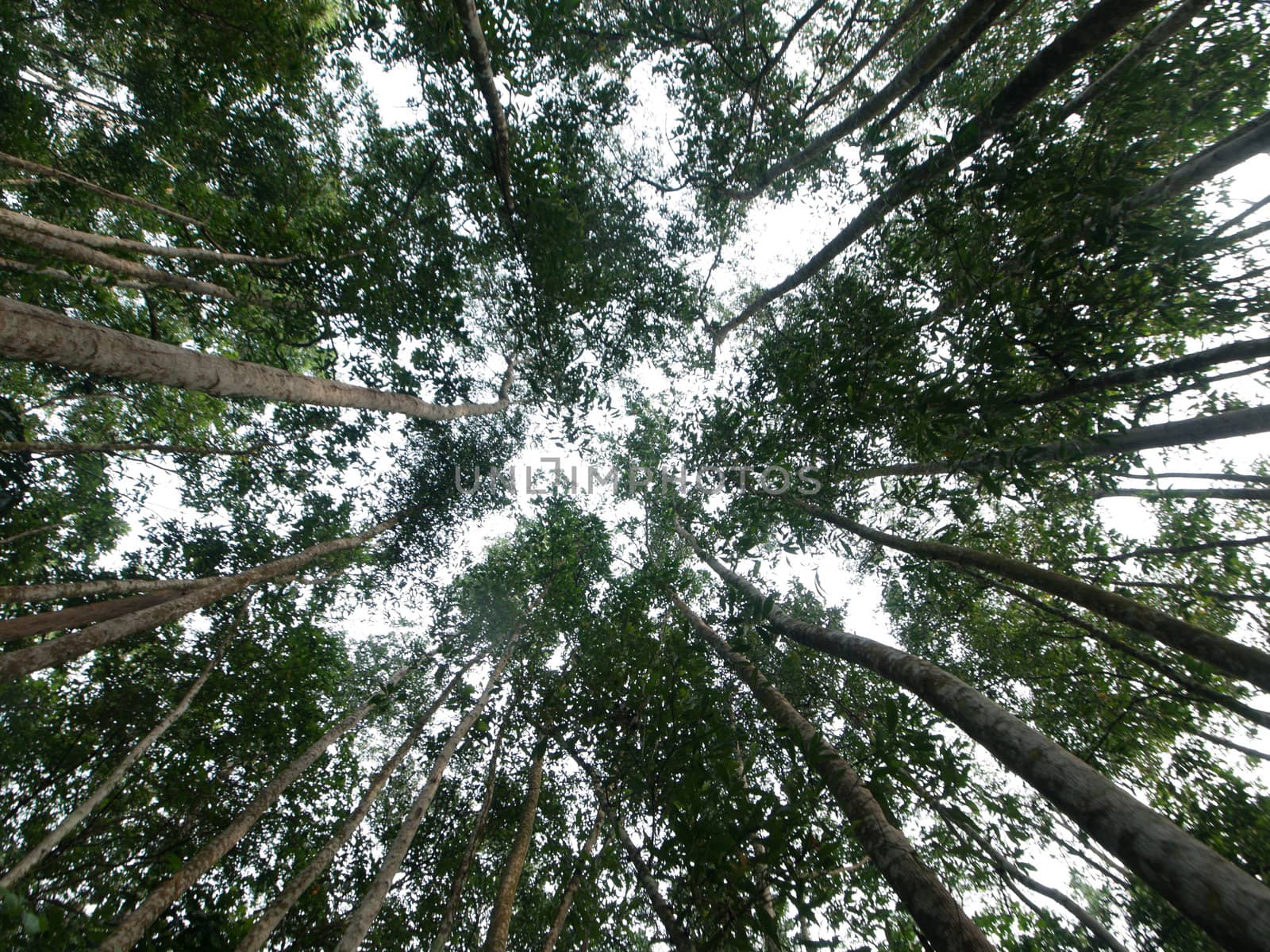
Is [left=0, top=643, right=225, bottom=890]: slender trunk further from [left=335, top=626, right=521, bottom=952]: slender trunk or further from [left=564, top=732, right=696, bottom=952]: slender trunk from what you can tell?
[left=564, top=732, right=696, bottom=952]: slender trunk

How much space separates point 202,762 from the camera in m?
6.66

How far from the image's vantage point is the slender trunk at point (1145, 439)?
3.47 metres

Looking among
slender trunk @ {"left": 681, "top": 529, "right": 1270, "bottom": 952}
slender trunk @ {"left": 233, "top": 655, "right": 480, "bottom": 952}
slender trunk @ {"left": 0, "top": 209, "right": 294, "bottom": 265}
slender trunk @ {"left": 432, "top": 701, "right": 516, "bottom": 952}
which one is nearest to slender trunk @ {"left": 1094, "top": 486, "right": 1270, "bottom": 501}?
slender trunk @ {"left": 681, "top": 529, "right": 1270, "bottom": 952}

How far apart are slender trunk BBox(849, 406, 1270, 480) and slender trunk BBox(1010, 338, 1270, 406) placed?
421 millimetres

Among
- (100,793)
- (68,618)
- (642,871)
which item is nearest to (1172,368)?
(642,871)

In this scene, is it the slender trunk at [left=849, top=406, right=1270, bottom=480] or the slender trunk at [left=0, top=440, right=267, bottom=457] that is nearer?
the slender trunk at [left=849, top=406, right=1270, bottom=480]

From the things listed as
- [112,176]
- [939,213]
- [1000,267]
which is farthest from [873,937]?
[112,176]

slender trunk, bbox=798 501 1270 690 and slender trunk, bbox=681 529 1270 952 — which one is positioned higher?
slender trunk, bbox=798 501 1270 690

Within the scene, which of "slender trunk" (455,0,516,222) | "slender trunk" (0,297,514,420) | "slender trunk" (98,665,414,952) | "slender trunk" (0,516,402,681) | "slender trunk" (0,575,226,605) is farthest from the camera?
"slender trunk" (0,575,226,605)

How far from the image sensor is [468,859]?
5.97m

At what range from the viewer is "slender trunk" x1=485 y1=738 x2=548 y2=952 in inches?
181

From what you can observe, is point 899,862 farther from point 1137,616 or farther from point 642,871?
point 1137,616

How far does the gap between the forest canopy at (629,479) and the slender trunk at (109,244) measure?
0.28ft

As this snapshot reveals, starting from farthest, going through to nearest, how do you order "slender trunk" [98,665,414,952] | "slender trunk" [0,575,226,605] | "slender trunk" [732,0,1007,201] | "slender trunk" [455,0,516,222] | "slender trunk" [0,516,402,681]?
"slender trunk" [732,0,1007,201]
"slender trunk" [0,575,226,605]
"slender trunk" [455,0,516,222]
"slender trunk" [98,665,414,952]
"slender trunk" [0,516,402,681]
